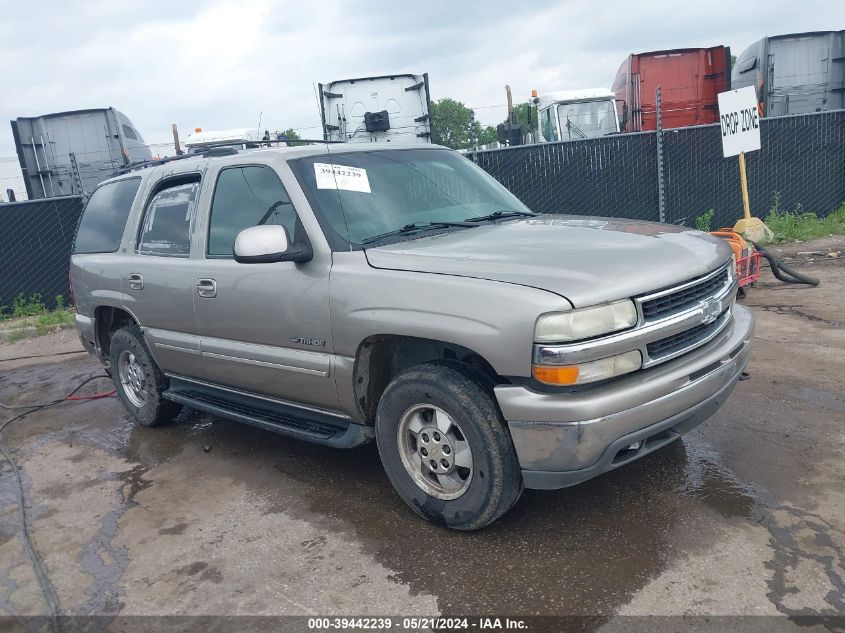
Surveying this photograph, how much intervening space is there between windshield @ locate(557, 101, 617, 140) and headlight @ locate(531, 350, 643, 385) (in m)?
11.9

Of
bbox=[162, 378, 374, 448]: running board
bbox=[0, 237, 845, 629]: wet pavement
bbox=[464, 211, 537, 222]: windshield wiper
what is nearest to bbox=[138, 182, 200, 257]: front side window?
bbox=[162, 378, 374, 448]: running board

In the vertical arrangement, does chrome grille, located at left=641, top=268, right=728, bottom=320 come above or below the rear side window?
below

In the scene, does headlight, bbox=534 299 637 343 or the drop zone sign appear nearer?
headlight, bbox=534 299 637 343

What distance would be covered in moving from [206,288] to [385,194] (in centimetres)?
122

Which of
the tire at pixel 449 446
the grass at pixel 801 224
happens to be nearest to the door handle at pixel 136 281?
the tire at pixel 449 446

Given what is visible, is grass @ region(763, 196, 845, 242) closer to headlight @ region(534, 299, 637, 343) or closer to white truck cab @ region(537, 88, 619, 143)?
white truck cab @ region(537, 88, 619, 143)

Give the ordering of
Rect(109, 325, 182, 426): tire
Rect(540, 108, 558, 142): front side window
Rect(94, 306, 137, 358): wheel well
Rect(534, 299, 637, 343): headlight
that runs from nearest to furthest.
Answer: Rect(534, 299, 637, 343): headlight → Rect(109, 325, 182, 426): tire → Rect(94, 306, 137, 358): wheel well → Rect(540, 108, 558, 142): front side window

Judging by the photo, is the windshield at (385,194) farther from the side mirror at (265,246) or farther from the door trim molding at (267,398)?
the door trim molding at (267,398)

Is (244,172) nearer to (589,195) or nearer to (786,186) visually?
(589,195)

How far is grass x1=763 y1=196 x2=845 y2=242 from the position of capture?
10.9 meters

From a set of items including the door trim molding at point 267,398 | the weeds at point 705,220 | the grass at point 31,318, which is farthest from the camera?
the weeds at point 705,220

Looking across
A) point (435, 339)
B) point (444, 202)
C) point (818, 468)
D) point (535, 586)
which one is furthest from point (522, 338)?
point (818, 468)

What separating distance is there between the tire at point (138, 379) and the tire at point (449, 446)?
2358 mm

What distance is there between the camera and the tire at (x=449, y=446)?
2.98 metres
